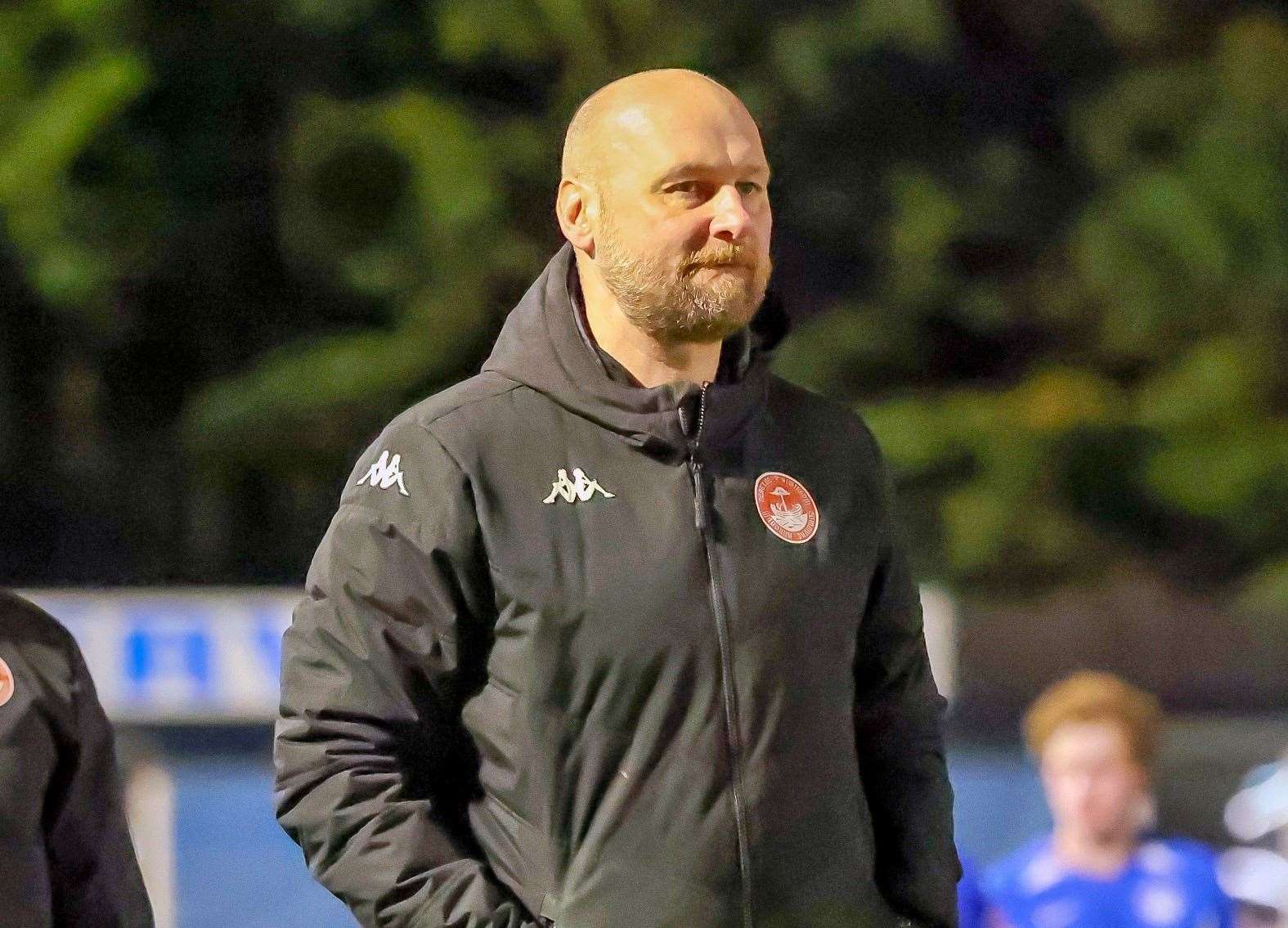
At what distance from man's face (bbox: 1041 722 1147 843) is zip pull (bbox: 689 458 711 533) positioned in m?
1.97

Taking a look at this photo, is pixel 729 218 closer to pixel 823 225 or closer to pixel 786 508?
pixel 786 508

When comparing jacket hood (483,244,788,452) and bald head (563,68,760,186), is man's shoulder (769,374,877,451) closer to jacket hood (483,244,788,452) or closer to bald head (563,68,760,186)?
jacket hood (483,244,788,452)

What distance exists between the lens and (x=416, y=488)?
5.41 feet

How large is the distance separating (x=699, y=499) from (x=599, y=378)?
0.13 m

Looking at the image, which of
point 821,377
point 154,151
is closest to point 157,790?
point 154,151

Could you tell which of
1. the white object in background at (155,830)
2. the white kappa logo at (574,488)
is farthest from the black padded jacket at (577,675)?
the white object in background at (155,830)

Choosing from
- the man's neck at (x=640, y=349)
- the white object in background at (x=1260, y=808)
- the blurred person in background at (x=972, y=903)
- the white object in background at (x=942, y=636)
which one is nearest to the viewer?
the man's neck at (x=640, y=349)

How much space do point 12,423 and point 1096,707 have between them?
2.05 m

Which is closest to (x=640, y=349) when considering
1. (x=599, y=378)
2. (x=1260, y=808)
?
(x=599, y=378)

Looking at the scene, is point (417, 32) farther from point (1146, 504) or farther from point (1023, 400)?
point (1146, 504)

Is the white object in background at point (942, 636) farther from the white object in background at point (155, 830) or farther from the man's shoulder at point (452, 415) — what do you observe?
the man's shoulder at point (452, 415)

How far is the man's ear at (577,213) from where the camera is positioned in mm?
1747

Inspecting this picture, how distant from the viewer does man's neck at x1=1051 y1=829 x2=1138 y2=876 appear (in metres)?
3.42

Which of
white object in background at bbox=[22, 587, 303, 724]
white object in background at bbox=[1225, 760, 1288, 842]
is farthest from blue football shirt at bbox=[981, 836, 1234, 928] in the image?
white object in background at bbox=[22, 587, 303, 724]
